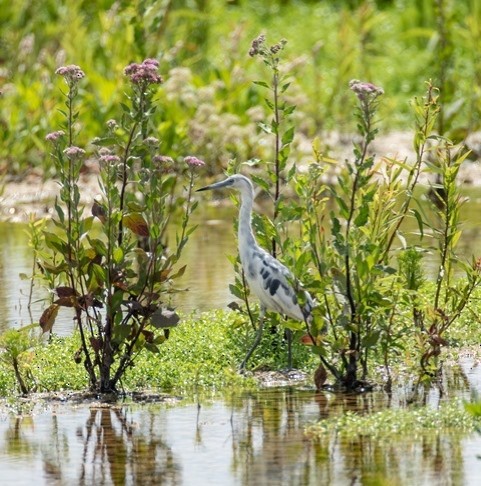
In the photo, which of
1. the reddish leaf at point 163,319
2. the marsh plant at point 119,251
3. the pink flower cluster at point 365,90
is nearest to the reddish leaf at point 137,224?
the marsh plant at point 119,251

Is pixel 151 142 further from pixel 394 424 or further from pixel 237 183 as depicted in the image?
pixel 394 424

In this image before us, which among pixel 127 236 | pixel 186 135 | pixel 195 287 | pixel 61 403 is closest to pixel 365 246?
pixel 127 236

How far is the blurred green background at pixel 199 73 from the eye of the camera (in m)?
14.6

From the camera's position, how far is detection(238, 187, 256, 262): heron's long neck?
27.9 feet

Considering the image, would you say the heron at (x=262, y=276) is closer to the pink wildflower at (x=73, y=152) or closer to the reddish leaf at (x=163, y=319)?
the reddish leaf at (x=163, y=319)

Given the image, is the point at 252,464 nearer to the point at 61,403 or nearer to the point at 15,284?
the point at 61,403

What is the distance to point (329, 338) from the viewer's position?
26.3 ft

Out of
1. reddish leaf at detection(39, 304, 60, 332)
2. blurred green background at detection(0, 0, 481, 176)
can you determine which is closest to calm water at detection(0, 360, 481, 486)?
reddish leaf at detection(39, 304, 60, 332)

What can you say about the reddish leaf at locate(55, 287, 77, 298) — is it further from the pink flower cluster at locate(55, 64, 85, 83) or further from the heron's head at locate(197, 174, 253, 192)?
the heron's head at locate(197, 174, 253, 192)

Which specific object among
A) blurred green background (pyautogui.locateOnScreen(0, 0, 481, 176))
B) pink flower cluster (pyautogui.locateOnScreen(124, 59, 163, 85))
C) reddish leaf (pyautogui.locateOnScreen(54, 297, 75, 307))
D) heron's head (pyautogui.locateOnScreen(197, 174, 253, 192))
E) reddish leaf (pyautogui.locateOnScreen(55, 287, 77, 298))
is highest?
blurred green background (pyautogui.locateOnScreen(0, 0, 481, 176))

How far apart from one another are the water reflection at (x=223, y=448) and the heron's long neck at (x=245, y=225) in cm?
112

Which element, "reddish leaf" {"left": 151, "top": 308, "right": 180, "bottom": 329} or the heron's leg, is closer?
"reddish leaf" {"left": 151, "top": 308, "right": 180, "bottom": 329}

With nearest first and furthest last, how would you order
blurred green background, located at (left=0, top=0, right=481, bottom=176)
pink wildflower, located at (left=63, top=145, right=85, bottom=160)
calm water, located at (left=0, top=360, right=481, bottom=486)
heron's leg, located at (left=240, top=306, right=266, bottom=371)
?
1. calm water, located at (left=0, top=360, right=481, bottom=486)
2. pink wildflower, located at (left=63, top=145, right=85, bottom=160)
3. heron's leg, located at (left=240, top=306, right=266, bottom=371)
4. blurred green background, located at (left=0, top=0, right=481, bottom=176)

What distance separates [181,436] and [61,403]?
96 centimetres
